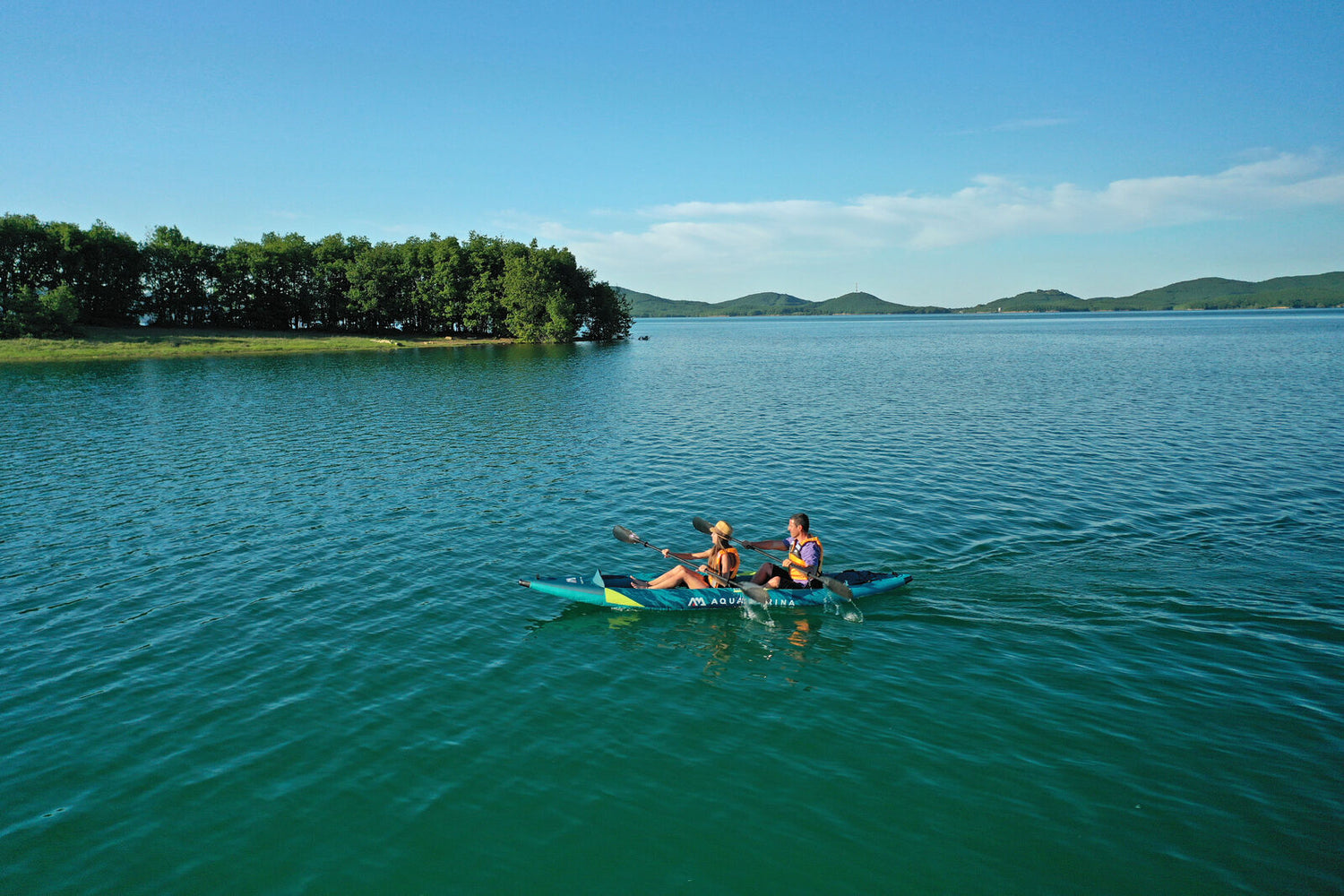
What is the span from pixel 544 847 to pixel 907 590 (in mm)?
10883

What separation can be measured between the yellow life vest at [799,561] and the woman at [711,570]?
1284 millimetres

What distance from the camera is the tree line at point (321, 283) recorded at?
298 feet

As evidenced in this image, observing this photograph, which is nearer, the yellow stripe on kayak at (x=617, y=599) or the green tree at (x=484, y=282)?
the yellow stripe on kayak at (x=617, y=599)

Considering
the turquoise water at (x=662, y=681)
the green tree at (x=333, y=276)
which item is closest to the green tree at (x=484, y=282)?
the green tree at (x=333, y=276)

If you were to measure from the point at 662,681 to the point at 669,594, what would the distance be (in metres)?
3.03

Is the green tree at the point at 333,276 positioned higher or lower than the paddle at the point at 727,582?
higher

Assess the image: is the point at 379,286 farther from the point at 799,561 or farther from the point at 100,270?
the point at 799,561

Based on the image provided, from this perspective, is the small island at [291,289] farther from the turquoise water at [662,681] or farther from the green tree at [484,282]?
the turquoise water at [662,681]

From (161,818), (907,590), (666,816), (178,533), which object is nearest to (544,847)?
(666,816)

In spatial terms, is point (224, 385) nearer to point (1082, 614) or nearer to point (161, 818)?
point (161, 818)

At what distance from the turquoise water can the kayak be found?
14.9 inches

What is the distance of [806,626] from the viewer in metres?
16.2

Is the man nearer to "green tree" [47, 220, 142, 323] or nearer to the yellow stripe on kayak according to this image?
the yellow stripe on kayak

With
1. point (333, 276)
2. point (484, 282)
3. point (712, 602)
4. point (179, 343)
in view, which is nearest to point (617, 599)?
point (712, 602)
